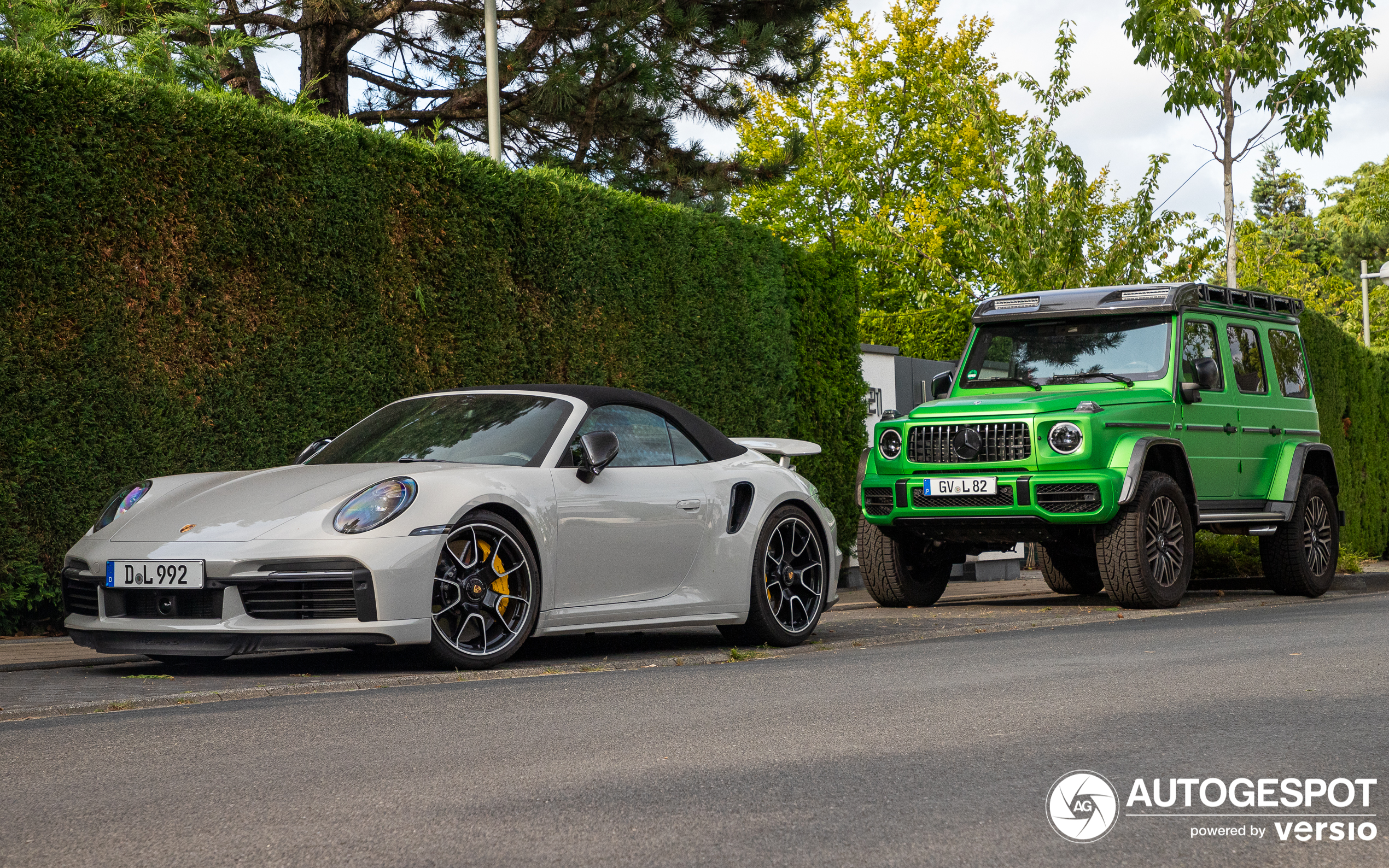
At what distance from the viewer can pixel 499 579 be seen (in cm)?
695

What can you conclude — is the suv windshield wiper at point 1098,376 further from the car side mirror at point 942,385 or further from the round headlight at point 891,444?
the round headlight at point 891,444

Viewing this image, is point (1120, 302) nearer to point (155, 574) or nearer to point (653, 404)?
point (653, 404)

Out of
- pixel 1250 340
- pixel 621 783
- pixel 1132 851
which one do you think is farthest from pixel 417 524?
pixel 1250 340

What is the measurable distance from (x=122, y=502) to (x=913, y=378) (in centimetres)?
1223

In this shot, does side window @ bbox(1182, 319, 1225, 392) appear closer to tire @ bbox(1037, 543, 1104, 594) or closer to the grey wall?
tire @ bbox(1037, 543, 1104, 594)

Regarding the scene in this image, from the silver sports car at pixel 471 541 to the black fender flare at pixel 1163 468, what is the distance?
118 inches

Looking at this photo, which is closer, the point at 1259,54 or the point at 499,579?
the point at 499,579

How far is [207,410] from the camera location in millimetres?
9422

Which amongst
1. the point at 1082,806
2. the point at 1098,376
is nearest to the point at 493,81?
the point at 1098,376

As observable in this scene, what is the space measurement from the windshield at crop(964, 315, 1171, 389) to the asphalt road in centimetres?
507

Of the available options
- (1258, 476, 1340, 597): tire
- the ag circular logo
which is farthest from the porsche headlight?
(1258, 476, 1340, 597): tire

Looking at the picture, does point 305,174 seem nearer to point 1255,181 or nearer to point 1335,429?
point 1335,429

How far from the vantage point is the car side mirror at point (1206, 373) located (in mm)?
11672

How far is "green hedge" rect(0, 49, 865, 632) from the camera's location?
8578mm
